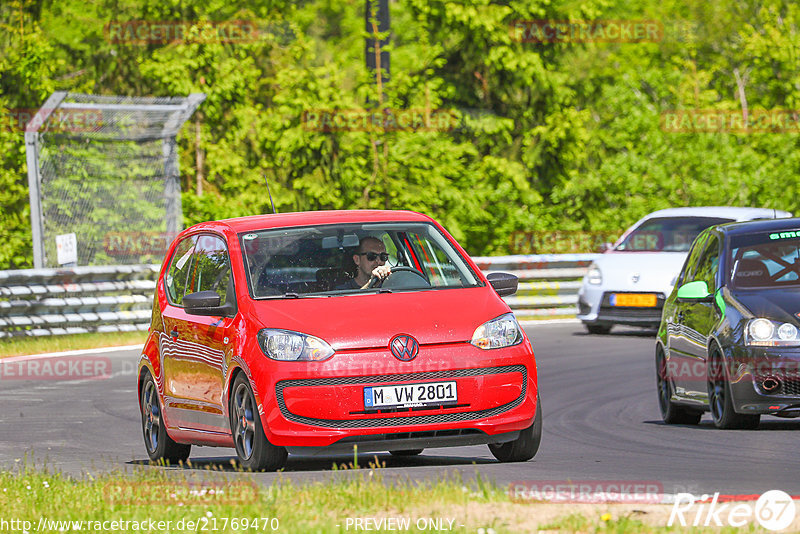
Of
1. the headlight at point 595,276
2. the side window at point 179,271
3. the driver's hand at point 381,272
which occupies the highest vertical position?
the driver's hand at point 381,272

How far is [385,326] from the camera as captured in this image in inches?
356

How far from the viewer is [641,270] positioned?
21.9m

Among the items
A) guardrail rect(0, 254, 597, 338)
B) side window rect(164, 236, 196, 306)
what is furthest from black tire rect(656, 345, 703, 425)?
guardrail rect(0, 254, 597, 338)

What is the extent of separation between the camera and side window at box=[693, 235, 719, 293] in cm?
1203

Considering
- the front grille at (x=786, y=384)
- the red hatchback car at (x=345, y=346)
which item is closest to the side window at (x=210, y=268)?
the red hatchback car at (x=345, y=346)

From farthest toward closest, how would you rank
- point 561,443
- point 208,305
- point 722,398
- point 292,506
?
point 722,398, point 561,443, point 208,305, point 292,506

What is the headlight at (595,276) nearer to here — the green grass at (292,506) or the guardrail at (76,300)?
the guardrail at (76,300)

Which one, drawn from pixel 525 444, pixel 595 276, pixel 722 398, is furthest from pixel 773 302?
pixel 595 276

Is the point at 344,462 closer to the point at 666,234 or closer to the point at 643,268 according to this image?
the point at 643,268

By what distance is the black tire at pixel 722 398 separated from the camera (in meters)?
11.4

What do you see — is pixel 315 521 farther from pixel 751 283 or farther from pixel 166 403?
pixel 751 283

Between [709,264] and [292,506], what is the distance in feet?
18.9

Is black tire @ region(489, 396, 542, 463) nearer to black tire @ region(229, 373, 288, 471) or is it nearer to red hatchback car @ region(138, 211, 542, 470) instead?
red hatchback car @ region(138, 211, 542, 470)

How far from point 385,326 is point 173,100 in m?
15.8
